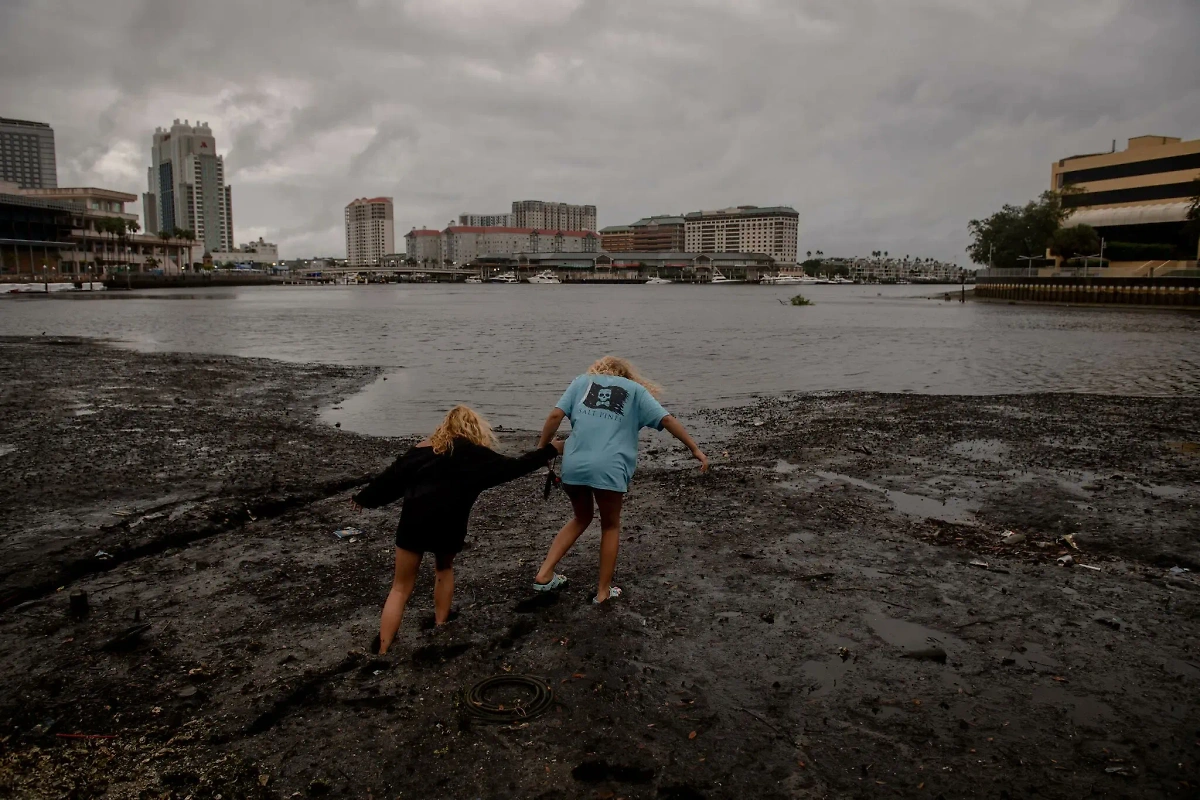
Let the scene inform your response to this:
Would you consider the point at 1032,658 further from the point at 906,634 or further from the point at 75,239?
the point at 75,239

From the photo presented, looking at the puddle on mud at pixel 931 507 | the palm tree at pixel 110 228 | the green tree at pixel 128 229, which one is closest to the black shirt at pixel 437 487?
the puddle on mud at pixel 931 507

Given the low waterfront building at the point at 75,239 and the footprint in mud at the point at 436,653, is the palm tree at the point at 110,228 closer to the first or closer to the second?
the low waterfront building at the point at 75,239

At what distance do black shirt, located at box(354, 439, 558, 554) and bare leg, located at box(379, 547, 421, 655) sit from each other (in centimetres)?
8

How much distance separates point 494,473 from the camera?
224 inches

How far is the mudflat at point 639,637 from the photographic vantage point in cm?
442

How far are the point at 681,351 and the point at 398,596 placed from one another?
30871 mm

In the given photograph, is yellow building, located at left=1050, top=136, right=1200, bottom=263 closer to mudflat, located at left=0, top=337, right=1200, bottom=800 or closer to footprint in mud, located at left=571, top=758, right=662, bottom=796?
mudflat, located at left=0, top=337, right=1200, bottom=800

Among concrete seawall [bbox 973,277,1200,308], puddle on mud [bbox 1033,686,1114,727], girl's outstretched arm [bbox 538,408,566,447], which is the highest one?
concrete seawall [bbox 973,277,1200,308]

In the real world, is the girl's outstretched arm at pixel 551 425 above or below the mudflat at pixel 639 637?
above

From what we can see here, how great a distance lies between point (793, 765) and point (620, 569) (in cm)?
310

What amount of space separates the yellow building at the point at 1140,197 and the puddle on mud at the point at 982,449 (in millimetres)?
88877

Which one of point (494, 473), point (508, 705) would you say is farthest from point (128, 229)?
point (508, 705)

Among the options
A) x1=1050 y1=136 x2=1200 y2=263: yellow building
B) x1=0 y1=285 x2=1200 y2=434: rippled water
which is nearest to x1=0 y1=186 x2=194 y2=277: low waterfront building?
x1=0 y1=285 x2=1200 y2=434: rippled water

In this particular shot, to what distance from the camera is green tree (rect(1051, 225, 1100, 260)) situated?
317 feet
